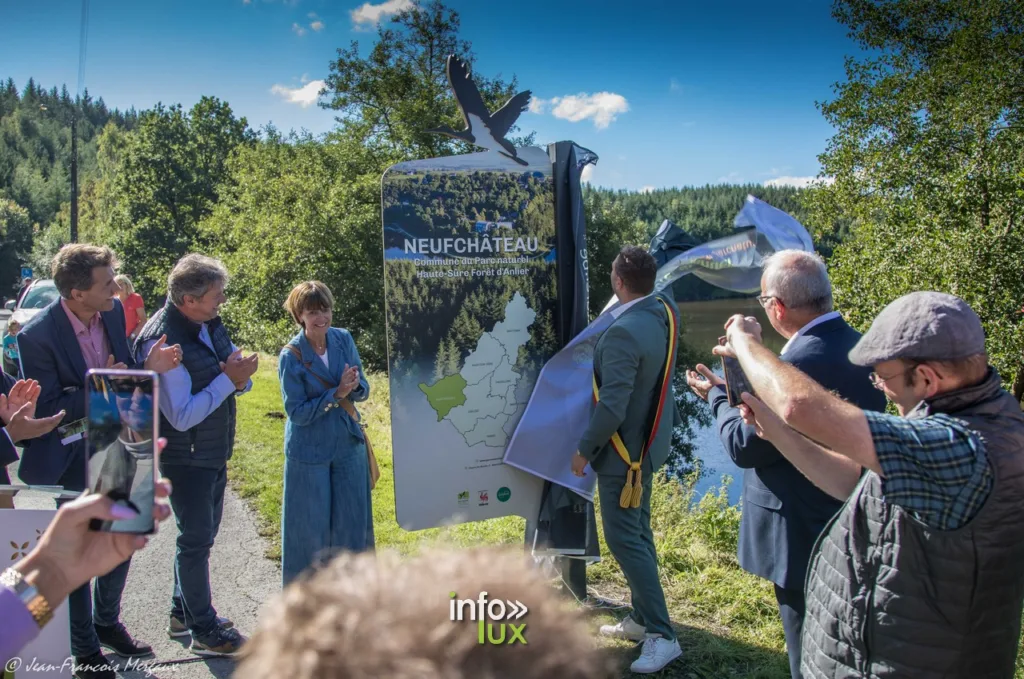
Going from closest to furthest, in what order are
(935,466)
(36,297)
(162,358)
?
1. (935,466)
2. (162,358)
3. (36,297)

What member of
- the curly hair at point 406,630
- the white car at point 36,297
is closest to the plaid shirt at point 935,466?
the curly hair at point 406,630

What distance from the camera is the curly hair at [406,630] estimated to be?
852 millimetres

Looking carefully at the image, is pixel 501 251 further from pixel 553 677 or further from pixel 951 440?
pixel 553 677

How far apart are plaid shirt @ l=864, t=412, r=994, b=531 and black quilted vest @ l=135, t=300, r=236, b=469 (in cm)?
307

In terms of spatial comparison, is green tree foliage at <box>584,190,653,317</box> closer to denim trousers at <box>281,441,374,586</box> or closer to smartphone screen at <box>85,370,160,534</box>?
denim trousers at <box>281,441,374,586</box>

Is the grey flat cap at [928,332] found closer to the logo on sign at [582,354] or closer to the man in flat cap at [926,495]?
the man in flat cap at [926,495]

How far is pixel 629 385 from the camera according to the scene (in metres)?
3.51

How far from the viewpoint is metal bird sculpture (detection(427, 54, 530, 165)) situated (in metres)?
3.72

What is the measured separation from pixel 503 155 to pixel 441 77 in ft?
72.0

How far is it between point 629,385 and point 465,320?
963mm

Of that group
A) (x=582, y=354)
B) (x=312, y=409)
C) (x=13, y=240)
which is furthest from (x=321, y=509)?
(x=13, y=240)

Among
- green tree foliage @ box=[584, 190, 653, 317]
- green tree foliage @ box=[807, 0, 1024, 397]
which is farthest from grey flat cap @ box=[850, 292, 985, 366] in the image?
green tree foliage @ box=[584, 190, 653, 317]

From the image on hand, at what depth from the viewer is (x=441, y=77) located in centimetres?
2417

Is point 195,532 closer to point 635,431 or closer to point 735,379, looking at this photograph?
point 635,431
